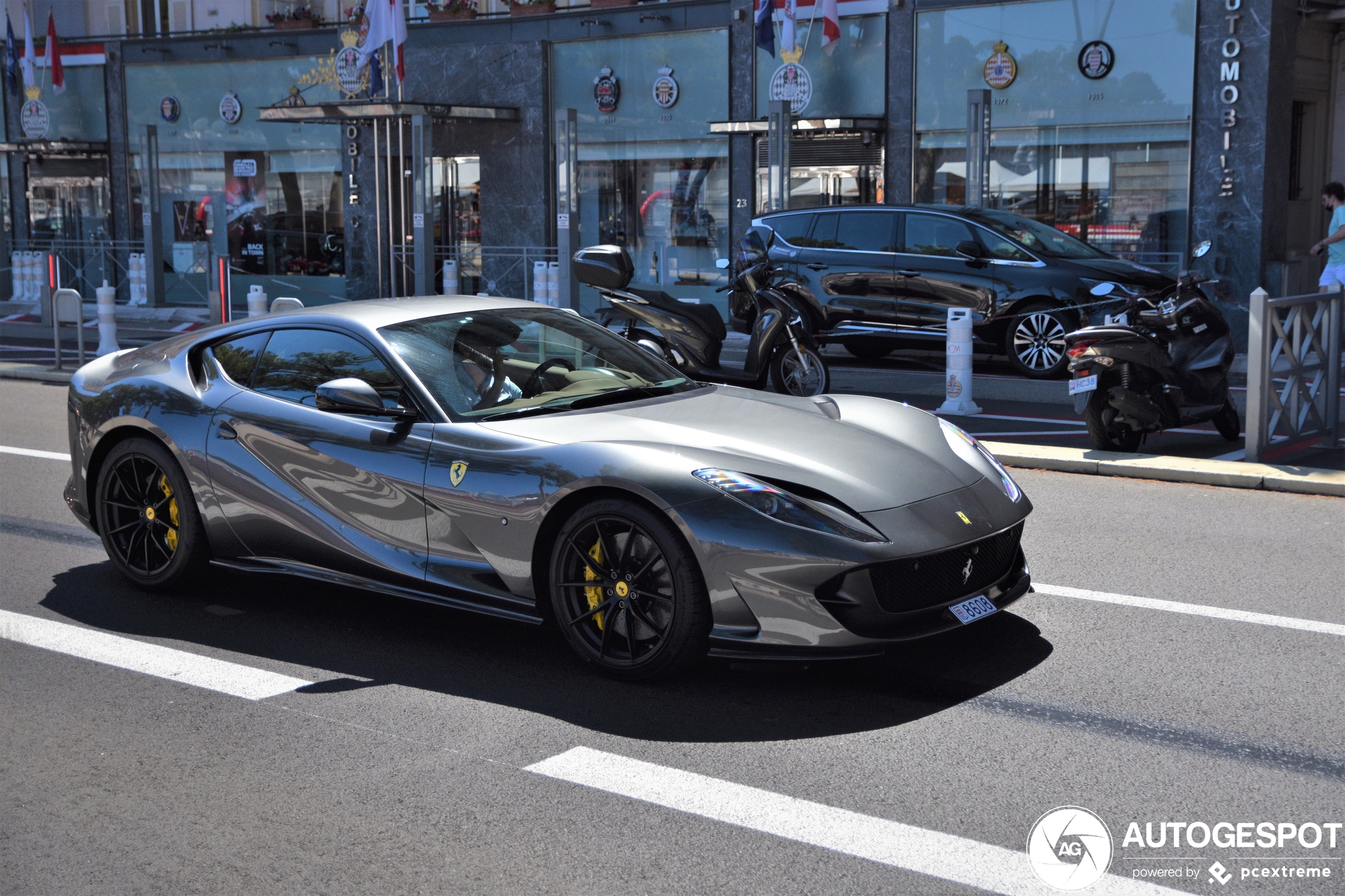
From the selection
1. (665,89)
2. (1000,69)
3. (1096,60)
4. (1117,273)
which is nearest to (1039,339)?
(1117,273)

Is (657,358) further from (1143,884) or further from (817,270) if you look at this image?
(817,270)

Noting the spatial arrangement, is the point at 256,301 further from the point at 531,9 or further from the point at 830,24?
the point at 531,9

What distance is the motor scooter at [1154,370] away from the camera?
31.7ft

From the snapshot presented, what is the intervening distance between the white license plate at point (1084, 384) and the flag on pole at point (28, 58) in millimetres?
25602

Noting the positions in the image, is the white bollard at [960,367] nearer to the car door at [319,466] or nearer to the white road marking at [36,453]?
the white road marking at [36,453]

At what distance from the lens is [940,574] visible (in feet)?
16.3

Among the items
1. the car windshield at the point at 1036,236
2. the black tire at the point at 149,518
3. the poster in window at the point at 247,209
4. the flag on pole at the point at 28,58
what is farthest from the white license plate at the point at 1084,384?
the flag on pole at the point at 28,58

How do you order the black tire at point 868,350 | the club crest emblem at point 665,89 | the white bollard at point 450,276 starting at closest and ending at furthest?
the black tire at point 868,350 < the white bollard at point 450,276 < the club crest emblem at point 665,89

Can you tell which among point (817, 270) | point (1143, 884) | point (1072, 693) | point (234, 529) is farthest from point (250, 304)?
point (1143, 884)

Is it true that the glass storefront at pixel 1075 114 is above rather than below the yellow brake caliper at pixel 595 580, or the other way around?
above

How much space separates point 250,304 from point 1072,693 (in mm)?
13923

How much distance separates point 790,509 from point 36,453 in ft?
25.2

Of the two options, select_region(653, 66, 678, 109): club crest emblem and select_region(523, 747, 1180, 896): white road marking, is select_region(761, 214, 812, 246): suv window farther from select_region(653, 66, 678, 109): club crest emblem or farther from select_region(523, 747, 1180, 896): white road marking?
select_region(523, 747, 1180, 896): white road marking

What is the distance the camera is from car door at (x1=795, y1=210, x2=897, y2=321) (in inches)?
602
